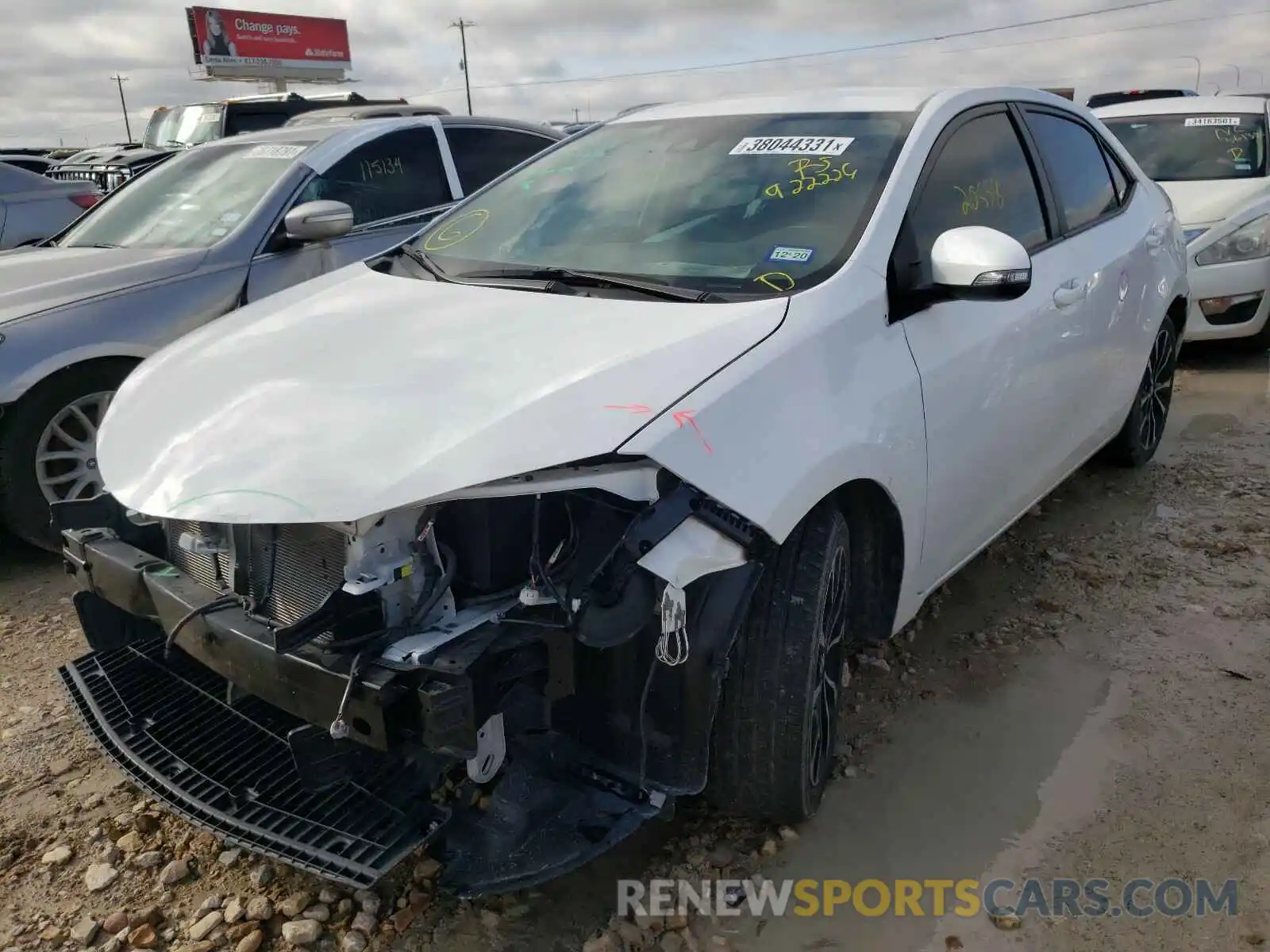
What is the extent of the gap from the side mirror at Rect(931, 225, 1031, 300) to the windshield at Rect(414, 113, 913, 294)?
231 mm

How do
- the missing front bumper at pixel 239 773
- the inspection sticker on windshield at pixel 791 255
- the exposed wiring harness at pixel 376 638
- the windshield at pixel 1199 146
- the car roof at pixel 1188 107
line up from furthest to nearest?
the car roof at pixel 1188 107, the windshield at pixel 1199 146, the inspection sticker on windshield at pixel 791 255, the missing front bumper at pixel 239 773, the exposed wiring harness at pixel 376 638

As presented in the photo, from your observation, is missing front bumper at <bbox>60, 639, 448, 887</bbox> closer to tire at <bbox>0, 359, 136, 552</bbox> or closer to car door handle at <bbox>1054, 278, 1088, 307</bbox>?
tire at <bbox>0, 359, 136, 552</bbox>

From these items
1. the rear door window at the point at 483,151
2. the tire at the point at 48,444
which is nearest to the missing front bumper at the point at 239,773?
the tire at the point at 48,444

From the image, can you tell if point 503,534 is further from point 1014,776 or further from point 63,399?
point 63,399

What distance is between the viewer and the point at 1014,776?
2689 mm

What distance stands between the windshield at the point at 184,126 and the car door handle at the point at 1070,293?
1093 centimetres

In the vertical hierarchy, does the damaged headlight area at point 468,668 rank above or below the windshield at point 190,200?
below

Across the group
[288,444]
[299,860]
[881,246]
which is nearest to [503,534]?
[288,444]

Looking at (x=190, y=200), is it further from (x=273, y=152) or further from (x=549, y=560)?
(x=549, y=560)

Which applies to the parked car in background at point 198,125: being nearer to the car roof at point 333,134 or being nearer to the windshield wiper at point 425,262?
the car roof at point 333,134

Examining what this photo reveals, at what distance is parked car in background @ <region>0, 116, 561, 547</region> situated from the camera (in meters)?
3.92

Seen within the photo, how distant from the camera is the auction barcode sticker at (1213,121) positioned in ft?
24.9

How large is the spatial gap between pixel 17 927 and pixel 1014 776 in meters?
2.43

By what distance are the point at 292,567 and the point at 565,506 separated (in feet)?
2.02
